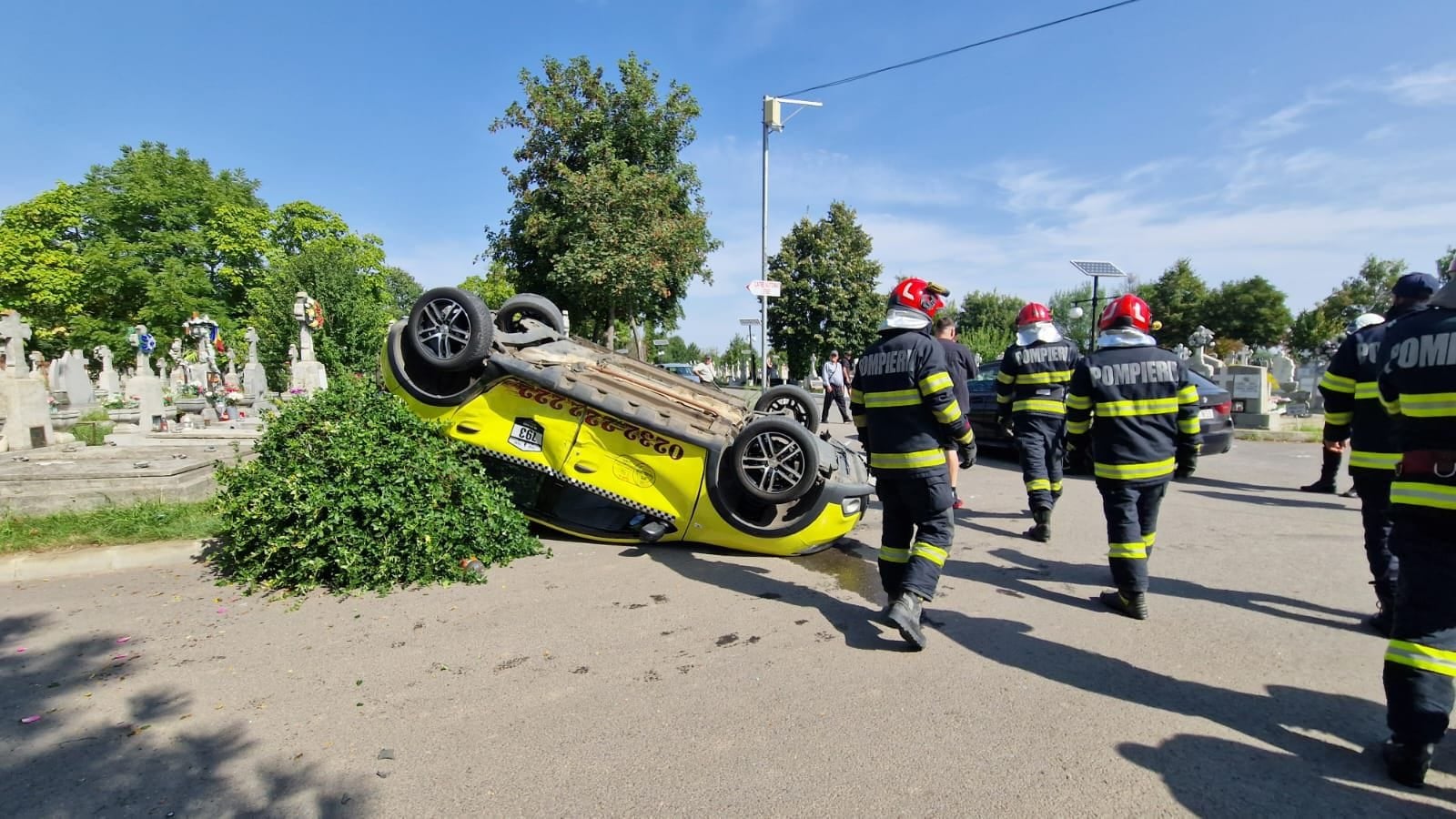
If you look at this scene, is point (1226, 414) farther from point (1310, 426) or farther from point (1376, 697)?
point (1310, 426)

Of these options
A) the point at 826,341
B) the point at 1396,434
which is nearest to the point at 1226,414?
the point at 1396,434

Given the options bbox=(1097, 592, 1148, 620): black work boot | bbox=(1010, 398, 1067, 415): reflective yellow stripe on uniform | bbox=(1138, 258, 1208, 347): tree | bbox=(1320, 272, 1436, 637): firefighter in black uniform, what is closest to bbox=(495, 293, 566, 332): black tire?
bbox=(1010, 398, 1067, 415): reflective yellow stripe on uniform

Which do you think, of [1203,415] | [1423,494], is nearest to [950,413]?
[1423,494]

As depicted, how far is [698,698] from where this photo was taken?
Result: 2.80 meters

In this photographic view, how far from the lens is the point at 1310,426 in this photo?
14.2 metres

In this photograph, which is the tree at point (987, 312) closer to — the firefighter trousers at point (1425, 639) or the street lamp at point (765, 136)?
the street lamp at point (765, 136)

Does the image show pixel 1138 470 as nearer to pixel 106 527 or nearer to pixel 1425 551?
pixel 1425 551

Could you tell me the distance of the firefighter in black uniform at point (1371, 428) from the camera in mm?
3506

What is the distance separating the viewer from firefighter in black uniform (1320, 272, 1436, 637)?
3506 millimetres

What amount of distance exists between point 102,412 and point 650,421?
763 inches

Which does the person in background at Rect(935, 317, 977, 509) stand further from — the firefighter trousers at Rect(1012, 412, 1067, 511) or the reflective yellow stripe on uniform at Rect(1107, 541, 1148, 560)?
the reflective yellow stripe on uniform at Rect(1107, 541, 1148, 560)

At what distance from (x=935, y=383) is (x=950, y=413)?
170 mm

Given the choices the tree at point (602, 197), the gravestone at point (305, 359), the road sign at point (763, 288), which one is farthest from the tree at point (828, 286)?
the gravestone at point (305, 359)

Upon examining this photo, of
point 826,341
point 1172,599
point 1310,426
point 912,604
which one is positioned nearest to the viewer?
point 912,604
